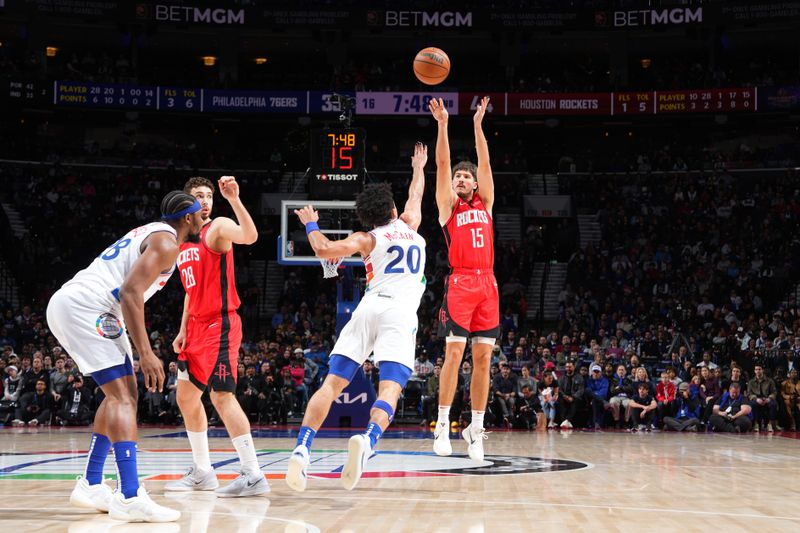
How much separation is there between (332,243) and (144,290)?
1394mm

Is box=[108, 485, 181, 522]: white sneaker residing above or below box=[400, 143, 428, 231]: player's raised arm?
below

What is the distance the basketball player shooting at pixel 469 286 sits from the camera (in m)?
8.63

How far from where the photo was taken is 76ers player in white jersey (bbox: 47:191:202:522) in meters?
5.49

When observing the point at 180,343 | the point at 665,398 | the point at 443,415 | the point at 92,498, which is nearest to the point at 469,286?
the point at 443,415

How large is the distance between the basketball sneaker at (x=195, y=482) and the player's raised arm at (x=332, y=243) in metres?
2.01

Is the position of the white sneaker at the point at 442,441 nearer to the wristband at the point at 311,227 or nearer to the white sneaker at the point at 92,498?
the wristband at the point at 311,227

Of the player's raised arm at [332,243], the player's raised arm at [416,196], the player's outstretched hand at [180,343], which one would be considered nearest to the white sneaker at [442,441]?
the player's raised arm at [416,196]

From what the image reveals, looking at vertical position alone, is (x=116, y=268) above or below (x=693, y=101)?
below

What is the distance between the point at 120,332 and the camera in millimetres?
5922

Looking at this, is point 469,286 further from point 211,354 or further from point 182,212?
point 182,212

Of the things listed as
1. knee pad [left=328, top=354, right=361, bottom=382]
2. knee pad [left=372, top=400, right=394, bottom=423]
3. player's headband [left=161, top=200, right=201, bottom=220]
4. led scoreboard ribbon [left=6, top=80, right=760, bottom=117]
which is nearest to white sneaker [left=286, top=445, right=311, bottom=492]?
knee pad [left=372, top=400, right=394, bottom=423]

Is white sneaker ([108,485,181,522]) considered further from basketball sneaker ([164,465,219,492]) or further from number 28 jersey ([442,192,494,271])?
number 28 jersey ([442,192,494,271])

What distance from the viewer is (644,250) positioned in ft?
93.4

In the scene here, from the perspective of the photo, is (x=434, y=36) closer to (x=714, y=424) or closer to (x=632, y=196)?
(x=632, y=196)
